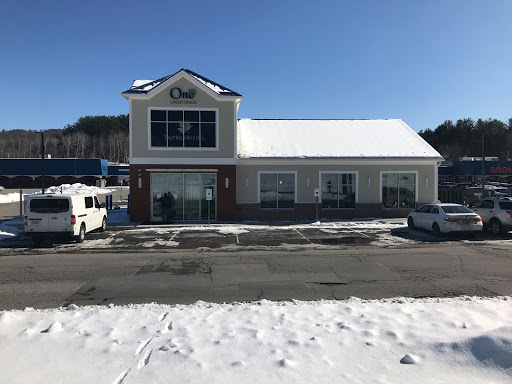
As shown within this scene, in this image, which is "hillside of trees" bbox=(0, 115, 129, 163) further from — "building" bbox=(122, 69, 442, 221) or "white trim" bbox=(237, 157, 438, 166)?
"white trim" bbox=(237, 157, 438, 166)

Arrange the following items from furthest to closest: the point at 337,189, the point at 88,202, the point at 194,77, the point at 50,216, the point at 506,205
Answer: the point at 337,189 < the point at 194,77 < the point at 506,205 < the point at 88,202 < the point at 50,216

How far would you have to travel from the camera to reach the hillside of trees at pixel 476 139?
10200 cm

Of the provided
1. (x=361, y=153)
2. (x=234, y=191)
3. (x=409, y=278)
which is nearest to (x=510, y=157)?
(x=361, y=153)

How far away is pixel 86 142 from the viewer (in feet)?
416

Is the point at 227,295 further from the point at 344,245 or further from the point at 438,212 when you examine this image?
the point at 438,212

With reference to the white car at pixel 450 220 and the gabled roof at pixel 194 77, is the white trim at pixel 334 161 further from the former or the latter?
the white car at pixel 450 220

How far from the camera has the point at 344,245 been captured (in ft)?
48.1

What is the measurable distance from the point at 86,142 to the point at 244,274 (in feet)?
430

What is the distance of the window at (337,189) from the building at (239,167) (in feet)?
0.21

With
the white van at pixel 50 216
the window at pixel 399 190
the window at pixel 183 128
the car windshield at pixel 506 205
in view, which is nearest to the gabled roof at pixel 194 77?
the window at pixel 183 128

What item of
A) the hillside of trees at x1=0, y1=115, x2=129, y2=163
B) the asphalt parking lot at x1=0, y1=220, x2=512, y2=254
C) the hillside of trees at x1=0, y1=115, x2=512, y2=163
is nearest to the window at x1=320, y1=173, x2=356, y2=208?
the asphalt parking lot at x1=0, y1=220, x2=512, y2=254

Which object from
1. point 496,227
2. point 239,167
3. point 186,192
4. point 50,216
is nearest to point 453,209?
point 496,227

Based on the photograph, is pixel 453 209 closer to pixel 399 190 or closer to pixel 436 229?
pixel 436 229

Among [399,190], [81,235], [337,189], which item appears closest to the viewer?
[81,235]
